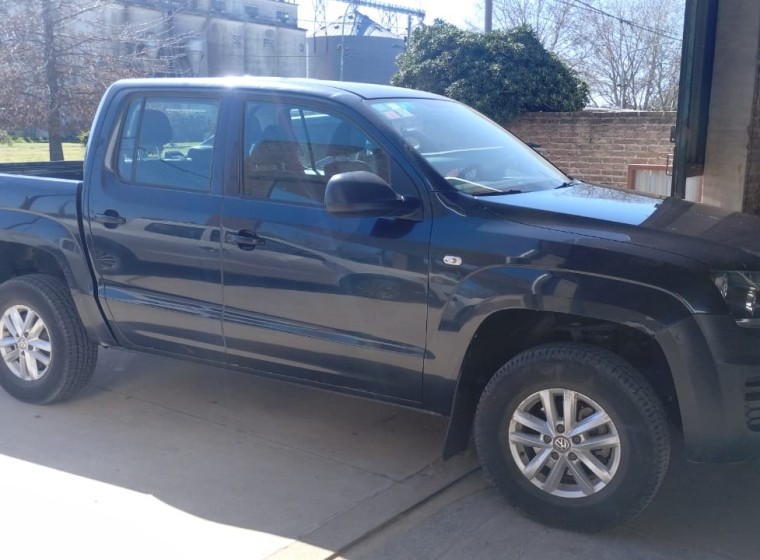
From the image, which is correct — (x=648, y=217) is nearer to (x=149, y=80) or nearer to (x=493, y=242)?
(x=493, y=242)

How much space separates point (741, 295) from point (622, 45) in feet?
91.4

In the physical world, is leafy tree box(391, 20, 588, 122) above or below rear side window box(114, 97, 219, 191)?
above

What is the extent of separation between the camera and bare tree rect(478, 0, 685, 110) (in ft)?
92.4

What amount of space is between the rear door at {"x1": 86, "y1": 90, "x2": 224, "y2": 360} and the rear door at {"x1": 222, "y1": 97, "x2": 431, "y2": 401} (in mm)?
156

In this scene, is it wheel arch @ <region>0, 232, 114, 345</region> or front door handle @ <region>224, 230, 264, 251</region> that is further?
wheel arch @ <region>0, 232, 114, 345</region>

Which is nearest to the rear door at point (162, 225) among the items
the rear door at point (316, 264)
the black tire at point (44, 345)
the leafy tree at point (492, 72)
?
the rear door at point (316, 264)

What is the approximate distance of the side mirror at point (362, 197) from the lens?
381cm

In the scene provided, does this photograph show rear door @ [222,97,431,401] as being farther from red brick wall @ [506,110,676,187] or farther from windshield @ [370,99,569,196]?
red brick wall @ [506,110,676,187]

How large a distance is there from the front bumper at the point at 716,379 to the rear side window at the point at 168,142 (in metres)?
2.53

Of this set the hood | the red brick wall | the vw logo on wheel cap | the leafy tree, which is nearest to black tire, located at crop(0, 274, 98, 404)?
the hood

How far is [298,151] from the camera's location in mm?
4383

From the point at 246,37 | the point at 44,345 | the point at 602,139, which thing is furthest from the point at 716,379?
the point at 246,37

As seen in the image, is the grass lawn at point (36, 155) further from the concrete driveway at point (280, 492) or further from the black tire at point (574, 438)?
the black tire at point (574, 438)

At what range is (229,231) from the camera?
437 centimetres
